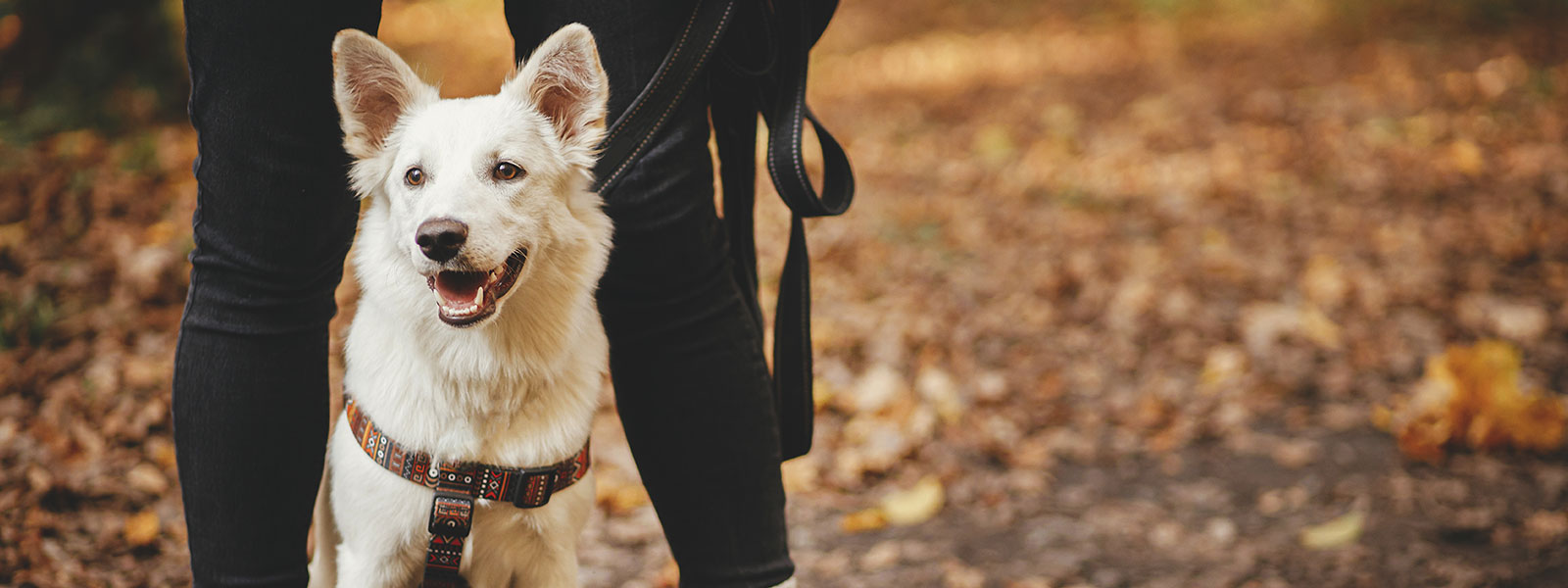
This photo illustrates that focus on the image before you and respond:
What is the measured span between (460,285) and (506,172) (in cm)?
23

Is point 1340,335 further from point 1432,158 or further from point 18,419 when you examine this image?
point 18,419

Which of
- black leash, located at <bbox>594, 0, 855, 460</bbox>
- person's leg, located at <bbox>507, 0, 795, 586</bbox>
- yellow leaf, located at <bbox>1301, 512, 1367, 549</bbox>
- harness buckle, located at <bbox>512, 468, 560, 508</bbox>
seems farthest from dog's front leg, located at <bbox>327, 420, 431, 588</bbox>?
yellow leaf, located at <bbox>1301, 512, 1367, 549</bbox>

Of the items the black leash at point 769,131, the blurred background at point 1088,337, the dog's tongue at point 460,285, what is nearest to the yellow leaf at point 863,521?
the blurred background at point 1088,337

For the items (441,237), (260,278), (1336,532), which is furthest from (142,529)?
(1336,532)

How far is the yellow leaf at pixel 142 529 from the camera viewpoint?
104 inches

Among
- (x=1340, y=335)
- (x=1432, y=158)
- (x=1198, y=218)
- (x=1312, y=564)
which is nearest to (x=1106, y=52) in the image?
(x=1432, y=158)

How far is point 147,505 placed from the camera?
286 cm

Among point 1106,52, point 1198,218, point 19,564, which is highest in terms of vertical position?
point 1106,52

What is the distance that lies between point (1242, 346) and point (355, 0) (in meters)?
Answer: 4.03

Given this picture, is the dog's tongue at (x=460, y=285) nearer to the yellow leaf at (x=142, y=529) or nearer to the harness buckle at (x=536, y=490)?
the harness buckle at (x=536, y=490)

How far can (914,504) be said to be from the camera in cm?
321

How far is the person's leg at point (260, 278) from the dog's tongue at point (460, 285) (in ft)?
0.69

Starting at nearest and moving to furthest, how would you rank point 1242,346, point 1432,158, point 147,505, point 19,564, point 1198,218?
1. point 19,564
2. point 147,505
3. point 1242,346
4. point 1198,218
5. point 1432,158

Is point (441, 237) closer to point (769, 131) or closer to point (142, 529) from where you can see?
point (769, 131)
